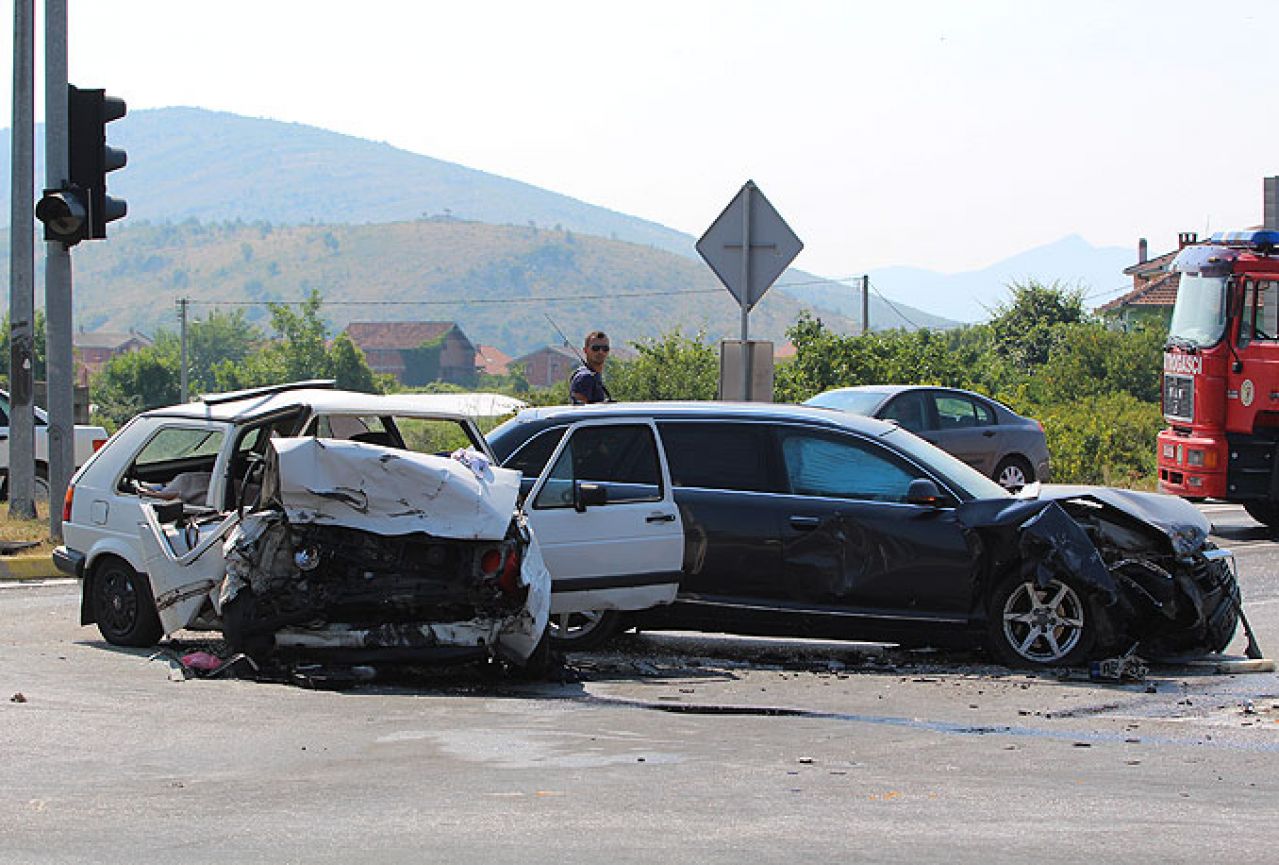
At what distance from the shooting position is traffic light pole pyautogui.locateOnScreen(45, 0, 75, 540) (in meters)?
16.0

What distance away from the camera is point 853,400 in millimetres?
20906

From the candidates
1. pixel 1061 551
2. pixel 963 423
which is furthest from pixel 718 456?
pixel 963 423

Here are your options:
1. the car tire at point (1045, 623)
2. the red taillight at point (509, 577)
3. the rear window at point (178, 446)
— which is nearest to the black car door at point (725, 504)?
the car tire at point (1045, 623)

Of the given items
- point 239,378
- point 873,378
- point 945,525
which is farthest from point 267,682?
point 239,378

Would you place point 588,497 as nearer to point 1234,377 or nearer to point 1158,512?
point 1158,512

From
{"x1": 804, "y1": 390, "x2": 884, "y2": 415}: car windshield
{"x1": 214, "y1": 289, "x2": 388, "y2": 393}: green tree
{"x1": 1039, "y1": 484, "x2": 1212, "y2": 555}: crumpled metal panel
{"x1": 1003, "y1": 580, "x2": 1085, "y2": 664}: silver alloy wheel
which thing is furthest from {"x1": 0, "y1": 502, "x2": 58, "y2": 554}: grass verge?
{"x1": 214, "y1": 289, "x2": 388, "y2": 393}: green tree

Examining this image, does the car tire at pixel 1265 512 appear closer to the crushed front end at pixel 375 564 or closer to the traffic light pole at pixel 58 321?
the crushed front end at pixel 375 564

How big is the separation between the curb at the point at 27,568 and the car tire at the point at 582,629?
5907mm

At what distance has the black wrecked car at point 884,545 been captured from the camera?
10.1 m

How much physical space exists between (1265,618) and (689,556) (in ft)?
15.5

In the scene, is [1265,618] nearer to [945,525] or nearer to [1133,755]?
[945,525]

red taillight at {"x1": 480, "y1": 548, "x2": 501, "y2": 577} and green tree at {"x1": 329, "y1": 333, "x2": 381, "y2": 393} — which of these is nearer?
red taillight at {"x1": 480, "y1": 548, "x2": 501, "y2": 577}

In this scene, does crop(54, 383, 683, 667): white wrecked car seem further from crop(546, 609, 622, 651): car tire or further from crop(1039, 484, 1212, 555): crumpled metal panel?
crop(1039, 484, 1212, 555): crumpled metal panel

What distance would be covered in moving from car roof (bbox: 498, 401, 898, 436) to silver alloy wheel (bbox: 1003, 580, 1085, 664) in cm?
138
